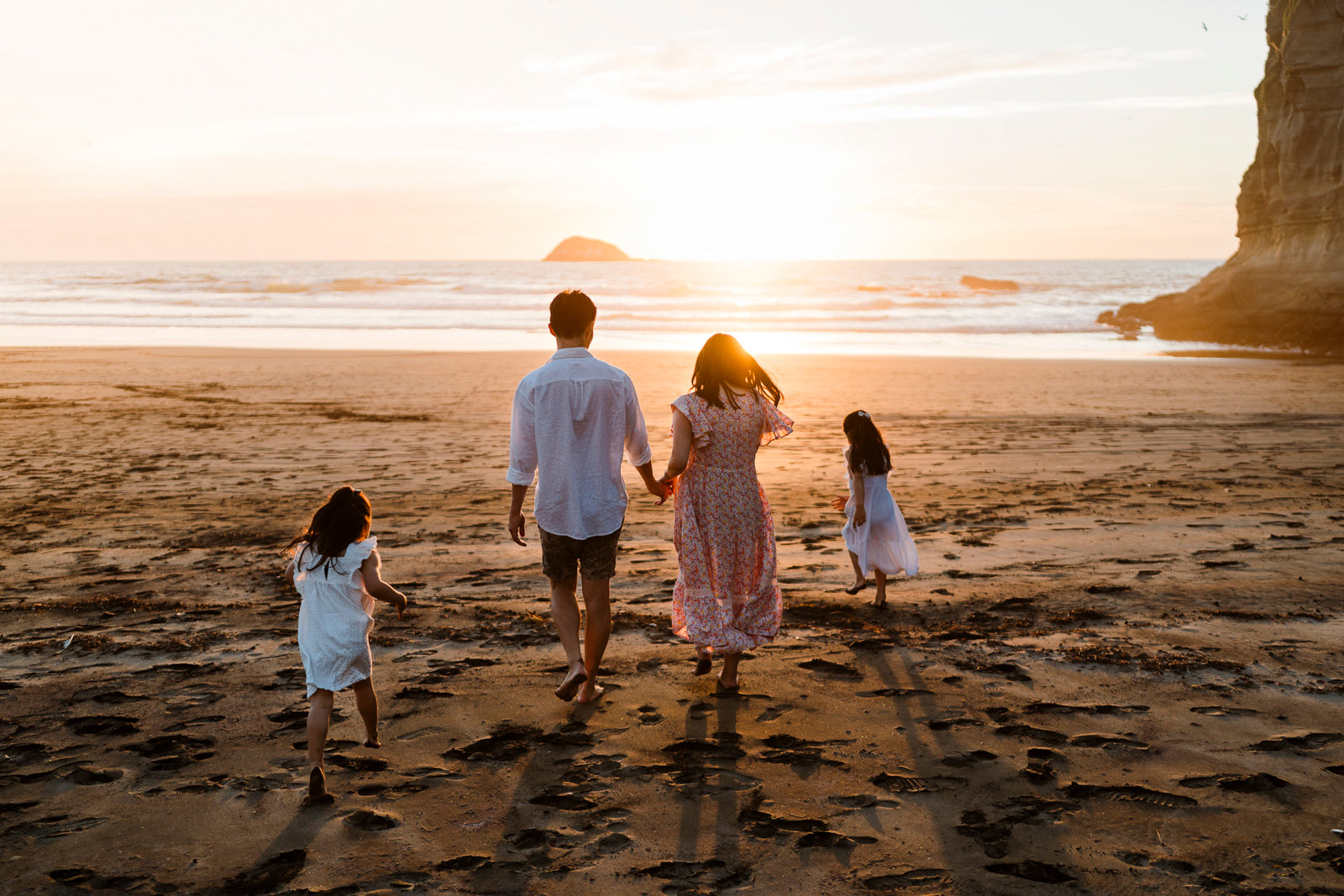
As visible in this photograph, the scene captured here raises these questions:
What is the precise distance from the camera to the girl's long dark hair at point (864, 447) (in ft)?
17.4

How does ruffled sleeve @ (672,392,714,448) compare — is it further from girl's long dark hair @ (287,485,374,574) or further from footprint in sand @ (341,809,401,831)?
footprint in sand @ (341,809,401,831)

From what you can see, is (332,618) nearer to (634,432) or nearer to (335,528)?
(335,528)

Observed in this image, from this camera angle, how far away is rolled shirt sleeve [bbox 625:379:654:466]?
391 cm

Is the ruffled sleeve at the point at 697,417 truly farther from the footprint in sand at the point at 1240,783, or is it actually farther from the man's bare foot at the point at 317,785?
the footprint in sand at the point at 1240,783

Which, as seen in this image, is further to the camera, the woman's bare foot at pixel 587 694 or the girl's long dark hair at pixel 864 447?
the girl's long dark hair at pixel 864 447

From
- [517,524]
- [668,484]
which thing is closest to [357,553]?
[517,524]

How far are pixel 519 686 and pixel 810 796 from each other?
5.01 ft

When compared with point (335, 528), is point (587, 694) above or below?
below

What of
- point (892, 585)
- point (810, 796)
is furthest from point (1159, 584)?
point (810, 796)

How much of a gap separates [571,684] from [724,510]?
3.34 ft

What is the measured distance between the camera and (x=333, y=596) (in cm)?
330

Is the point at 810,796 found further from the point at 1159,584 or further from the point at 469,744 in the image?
the point at 1159,584

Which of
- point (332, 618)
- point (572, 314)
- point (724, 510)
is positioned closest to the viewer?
point (332, 618)

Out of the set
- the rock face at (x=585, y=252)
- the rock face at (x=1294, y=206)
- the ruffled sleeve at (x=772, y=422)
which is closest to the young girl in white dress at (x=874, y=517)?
the ruffled sleeve at (x=772, y=422)
